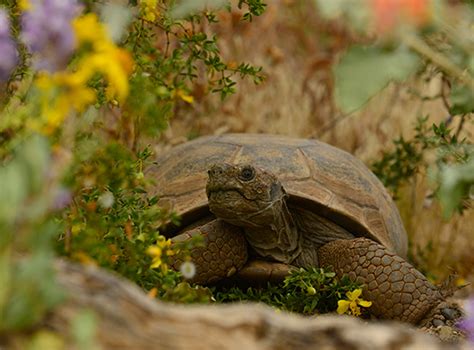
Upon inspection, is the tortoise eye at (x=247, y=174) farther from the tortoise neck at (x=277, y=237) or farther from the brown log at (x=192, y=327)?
the brown log at (x=192, y=327)

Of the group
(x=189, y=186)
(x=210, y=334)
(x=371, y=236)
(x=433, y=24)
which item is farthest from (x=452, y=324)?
(x=210, y=334)

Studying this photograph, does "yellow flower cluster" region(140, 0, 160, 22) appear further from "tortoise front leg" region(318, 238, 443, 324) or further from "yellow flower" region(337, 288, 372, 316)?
"tortoise front leg" region(318, 238, 443, 324)

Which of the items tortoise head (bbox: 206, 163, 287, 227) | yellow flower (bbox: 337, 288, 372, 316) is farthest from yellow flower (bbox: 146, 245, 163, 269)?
yellow flower (bbox: 337, 288, 372, 316)

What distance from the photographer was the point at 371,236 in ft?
13.9

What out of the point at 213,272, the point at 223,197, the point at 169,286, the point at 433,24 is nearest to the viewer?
the point at 433,24

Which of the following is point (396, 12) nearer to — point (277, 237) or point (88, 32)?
point (88, 32)

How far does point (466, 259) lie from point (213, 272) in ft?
6.26

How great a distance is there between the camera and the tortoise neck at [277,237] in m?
3.98

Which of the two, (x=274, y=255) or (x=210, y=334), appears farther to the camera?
(x=274, y=255)

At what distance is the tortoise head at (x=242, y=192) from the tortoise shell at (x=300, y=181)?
28 centimetres

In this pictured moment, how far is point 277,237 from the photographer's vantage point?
13.3 ft

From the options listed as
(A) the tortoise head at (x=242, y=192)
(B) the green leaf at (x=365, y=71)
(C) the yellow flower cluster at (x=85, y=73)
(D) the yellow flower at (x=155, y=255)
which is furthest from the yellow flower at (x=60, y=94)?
(A) the tortoise head at (x=242, y=192)

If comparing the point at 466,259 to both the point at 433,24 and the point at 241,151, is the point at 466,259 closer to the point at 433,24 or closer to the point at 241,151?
the point at 241,151

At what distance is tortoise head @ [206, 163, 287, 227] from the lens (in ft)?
11.9
